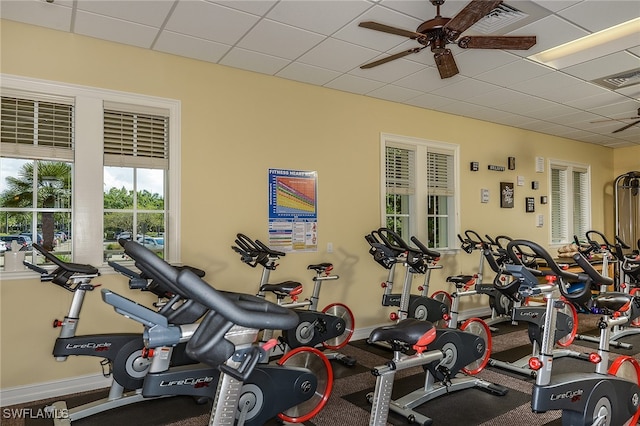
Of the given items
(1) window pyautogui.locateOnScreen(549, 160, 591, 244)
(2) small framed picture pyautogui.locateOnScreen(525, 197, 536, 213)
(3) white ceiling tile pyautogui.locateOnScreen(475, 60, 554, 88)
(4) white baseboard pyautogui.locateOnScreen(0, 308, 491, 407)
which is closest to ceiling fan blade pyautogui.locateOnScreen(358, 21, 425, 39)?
(3) white ceiling tile pyautogui.locateOnScreen(475, 60, 554, 88)

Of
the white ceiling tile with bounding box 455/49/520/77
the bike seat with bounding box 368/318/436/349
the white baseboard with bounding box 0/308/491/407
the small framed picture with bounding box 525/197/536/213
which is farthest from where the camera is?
A: the small framed picture with bounding box 525/197/536/213

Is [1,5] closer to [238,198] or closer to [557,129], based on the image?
[238,198]

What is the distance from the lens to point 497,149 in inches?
264

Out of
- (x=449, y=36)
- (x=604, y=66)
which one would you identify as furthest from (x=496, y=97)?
(x=449, y=36)

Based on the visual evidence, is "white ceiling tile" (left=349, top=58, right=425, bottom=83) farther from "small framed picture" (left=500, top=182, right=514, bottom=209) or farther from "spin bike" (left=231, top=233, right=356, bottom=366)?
"small framed picture" (left=500, top=182, right=514, bottom=209)

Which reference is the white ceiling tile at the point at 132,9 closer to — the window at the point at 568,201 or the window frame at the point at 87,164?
the window frame at the point at 87,164

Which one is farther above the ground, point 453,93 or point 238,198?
point 453,93

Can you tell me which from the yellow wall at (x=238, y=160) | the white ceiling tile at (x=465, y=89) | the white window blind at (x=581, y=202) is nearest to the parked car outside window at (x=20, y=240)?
the yellow wall at (x=238, y=160)

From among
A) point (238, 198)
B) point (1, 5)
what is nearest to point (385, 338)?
point (238, 198)

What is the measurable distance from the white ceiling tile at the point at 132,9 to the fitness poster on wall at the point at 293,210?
1.85 m

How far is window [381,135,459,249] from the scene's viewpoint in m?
5.61

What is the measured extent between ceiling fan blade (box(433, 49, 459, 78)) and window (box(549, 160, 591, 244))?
527 centimetres

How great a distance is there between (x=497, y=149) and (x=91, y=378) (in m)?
6.26

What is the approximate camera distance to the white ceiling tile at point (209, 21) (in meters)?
3.12
